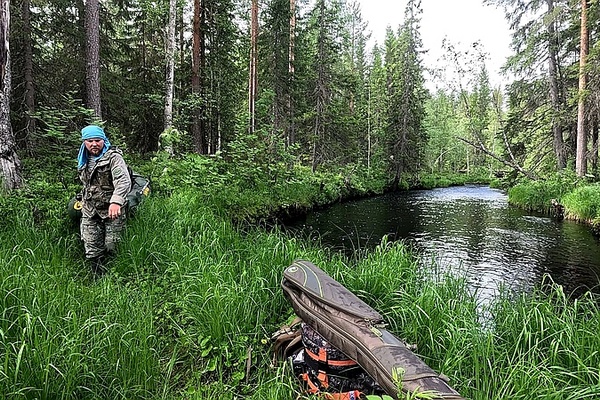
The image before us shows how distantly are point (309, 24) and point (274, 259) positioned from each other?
19615 mm

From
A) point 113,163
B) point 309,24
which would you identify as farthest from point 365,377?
point 309,24

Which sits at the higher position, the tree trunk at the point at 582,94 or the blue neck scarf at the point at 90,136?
the tree trunk at the point at 582,94

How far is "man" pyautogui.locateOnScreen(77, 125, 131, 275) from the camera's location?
3.77 meters

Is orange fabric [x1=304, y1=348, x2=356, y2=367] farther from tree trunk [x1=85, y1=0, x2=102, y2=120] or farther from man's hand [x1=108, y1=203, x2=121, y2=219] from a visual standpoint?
tree trunk [x1=85, y1=0, x2=102, y2=120]

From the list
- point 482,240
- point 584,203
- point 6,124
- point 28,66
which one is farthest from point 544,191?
point 28,66

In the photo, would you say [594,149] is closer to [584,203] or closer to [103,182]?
[584,203]

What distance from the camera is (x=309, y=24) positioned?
20.4 metres

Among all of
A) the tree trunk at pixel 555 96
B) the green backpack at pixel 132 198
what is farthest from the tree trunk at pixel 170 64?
the tree trunk at pixel 555 96

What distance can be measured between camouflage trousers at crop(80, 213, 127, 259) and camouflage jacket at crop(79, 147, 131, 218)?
0.26ft

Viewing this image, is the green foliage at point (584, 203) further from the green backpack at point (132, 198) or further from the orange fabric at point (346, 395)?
the green backpack at point (132, 198)

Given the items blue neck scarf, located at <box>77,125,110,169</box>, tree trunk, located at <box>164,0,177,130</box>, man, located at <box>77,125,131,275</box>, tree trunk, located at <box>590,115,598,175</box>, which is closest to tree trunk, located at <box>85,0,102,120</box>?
tree trunk, located at <box>164,0,177,130</box>

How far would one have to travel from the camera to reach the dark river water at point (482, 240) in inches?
240

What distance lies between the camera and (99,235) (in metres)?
3.85

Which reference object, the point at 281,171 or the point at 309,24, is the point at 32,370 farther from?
the point at 309,24
